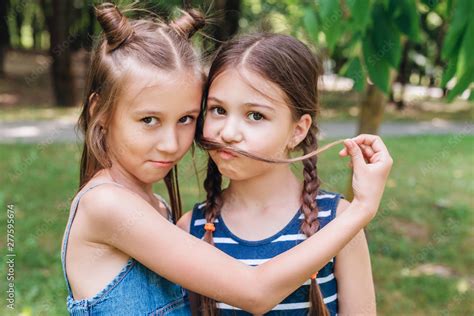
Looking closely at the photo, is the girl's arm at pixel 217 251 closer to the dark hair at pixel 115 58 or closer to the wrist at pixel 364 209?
the wrist at pixel 364 209

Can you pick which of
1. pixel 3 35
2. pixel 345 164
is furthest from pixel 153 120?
pixel 3 35

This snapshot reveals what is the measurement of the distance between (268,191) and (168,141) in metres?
0.36

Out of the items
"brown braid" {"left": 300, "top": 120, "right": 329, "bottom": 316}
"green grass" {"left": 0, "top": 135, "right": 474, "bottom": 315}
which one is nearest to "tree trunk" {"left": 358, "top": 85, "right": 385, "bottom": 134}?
"green grass" {"left": 0, "top": 135, "right": 474, "bottom": 315}

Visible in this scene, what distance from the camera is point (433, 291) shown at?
15.0ft

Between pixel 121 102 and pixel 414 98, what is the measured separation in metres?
16.6

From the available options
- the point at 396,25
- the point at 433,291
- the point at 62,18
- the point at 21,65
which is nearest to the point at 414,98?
the point at 62,18

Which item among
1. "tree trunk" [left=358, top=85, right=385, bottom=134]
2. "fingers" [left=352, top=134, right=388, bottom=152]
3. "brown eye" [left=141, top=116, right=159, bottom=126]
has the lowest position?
"tree trunk" [left=358, top=85, right=385, bottom=134]

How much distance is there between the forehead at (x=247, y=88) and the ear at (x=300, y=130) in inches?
3.8

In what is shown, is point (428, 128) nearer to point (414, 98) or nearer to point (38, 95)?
point (414, 98)

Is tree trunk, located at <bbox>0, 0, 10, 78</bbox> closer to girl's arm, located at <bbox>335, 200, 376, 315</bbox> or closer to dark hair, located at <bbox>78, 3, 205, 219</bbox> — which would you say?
dark hair, located at <bbox>78, 3, 205, 219</bbox>

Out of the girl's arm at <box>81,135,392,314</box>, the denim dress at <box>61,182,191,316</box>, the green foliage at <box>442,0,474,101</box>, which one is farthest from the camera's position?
the green foliage at <box>442,0,474,101</box>

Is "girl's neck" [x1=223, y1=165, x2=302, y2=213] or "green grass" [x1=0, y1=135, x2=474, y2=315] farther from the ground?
"girl's neck" [x1=223, y1=165, x2=302, y2=213]

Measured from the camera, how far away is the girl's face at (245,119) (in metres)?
1.74

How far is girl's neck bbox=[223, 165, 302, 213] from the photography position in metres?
1.90
